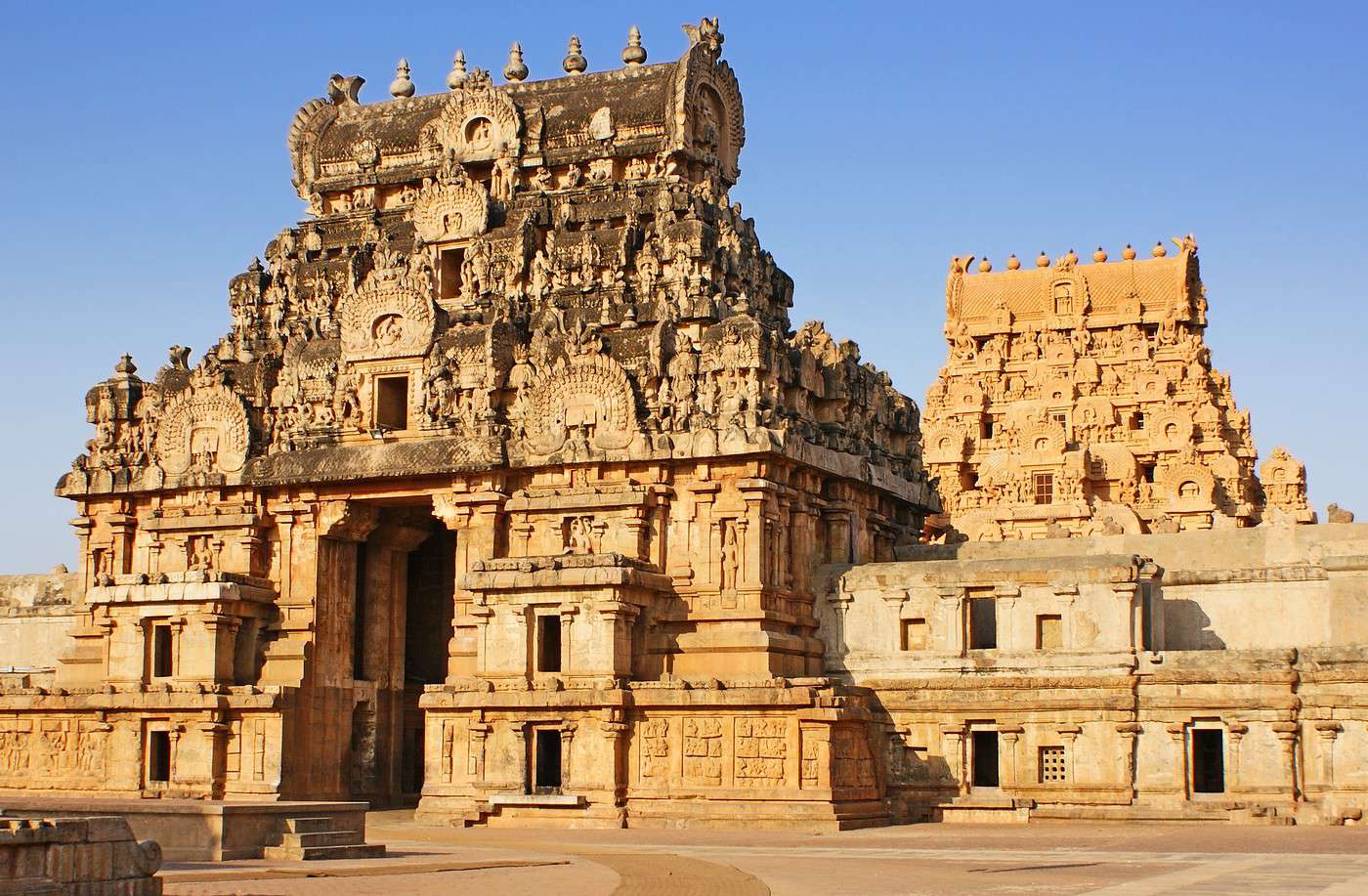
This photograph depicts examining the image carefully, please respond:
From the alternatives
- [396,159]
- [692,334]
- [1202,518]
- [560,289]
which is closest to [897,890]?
[692,334]

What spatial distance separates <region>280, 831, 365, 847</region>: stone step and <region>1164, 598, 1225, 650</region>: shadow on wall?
57.0ft

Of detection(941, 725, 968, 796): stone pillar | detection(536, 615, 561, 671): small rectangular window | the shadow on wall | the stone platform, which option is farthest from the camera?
the shadow on wall

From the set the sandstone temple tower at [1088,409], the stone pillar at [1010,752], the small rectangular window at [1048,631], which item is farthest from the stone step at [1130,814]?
the sandstone temple tower at [1088,409]

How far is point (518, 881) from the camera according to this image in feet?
74.3

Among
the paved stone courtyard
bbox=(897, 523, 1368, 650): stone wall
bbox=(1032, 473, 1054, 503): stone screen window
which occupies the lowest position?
the paved stone courtyard

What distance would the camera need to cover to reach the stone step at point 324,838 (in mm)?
26484

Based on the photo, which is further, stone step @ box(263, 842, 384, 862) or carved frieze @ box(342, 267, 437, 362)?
carved frieze @ box(342, 267, 437, 362)

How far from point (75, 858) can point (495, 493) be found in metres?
21.5

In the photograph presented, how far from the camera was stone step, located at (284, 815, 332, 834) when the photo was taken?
26.9 m

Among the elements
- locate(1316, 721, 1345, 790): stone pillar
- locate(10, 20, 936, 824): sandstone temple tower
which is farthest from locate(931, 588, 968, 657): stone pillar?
locate(1316, 721, 1345, 790): stone pillar

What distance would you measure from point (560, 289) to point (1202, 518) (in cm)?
3168

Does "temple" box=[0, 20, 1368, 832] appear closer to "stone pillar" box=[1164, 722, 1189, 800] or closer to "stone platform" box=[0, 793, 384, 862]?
"stone pillar" box=[1164, 722, 1189, 800]

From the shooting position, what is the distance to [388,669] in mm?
43906

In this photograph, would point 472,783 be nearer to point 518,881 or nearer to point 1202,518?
point 518,881
